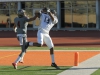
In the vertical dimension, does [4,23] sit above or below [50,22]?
below

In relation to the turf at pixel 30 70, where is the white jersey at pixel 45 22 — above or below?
above

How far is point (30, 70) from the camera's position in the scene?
12.2m

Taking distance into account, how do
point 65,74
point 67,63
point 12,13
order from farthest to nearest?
point 12,13 → point 67,63 → point 65,74

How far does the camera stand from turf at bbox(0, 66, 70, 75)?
38.0 ft

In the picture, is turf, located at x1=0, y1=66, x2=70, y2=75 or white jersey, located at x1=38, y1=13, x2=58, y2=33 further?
white jersey, located at x1=38, y1=13, x2=58, y2=33

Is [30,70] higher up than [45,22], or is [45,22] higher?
[45,22]

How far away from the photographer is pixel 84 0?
45.1 metres

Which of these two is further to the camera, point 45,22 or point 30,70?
point 45,22

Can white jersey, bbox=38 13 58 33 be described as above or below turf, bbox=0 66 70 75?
above

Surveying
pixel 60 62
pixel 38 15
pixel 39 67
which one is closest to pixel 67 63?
pixel 60 62

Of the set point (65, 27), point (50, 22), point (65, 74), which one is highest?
point (50, 22)

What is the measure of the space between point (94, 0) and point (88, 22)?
111 inches

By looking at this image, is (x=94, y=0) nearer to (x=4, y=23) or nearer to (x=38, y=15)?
(x=4, y=23)

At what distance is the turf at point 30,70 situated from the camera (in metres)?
11.6
